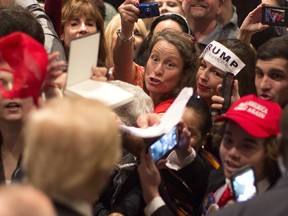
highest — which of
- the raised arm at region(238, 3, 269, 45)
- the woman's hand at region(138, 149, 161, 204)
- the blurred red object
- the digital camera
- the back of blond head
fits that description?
the back of blond head

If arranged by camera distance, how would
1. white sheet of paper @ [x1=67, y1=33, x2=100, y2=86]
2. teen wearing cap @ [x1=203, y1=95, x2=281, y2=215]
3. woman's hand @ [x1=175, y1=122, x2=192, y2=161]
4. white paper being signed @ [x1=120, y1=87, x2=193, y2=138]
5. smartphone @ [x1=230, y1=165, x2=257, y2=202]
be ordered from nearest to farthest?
1. smartphone @ [x1=230, y1=165, x2=257, y2=202]
2. white sheet of paper @ [x1=67, y1=33, x2=100, y2=86]
3. white paper being signed @ [x1=120, y1=87, x2=193, y2=138]
4. teen wearing cap @ [x1=203, y1=95, x2=281, y2=215]
5. woman's hand @ [x1=175, y1=122, x2=192, y2=161]

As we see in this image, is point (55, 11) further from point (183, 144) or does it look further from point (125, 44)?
point (183, 144)

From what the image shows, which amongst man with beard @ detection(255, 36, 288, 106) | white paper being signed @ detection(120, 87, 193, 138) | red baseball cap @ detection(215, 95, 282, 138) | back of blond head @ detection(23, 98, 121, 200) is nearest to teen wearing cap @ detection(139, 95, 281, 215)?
red baseball cap @ detection(215, 95, 282, 138)

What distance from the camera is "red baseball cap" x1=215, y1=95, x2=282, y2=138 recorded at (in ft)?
10.7

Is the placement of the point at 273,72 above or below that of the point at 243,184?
below

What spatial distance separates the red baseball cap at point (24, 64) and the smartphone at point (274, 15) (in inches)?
73.0

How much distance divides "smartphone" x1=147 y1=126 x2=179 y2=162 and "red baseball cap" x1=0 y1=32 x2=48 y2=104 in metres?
0.48

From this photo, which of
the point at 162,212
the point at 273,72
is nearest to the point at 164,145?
the point at 162,212

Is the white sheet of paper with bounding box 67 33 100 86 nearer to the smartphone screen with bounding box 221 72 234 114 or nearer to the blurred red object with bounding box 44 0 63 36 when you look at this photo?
the smartphone screen with bounding box 221 72 234 114

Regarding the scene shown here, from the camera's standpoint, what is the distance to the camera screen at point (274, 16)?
4641mm

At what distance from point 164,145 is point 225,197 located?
0.30 meters

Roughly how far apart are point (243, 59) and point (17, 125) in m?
1.49

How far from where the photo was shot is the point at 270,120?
10.8 ft

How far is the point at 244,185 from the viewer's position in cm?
294
